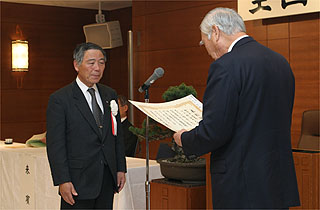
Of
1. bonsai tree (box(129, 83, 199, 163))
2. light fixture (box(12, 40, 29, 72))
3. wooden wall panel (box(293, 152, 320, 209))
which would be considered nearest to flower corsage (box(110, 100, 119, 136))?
bonsai tree (box(129, 83, 199, 163))

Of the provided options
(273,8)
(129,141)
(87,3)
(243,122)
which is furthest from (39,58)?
(243,122)

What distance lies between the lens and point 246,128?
80.7 inches

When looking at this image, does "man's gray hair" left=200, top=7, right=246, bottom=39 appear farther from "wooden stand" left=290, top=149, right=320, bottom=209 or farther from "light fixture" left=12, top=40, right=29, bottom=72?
"light fixture" left=12, top=40, right=29, bottom=72

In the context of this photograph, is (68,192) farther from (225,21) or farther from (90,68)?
(225,21)

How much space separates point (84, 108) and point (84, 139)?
0.56 feet

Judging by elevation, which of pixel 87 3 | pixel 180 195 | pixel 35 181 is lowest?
pixel 35 181

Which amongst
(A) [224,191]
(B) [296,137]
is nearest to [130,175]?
(A) [224,191]

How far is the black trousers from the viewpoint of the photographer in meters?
2.98

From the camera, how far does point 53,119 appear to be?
2924 millimetres

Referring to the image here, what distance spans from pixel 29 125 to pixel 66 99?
581 centimetres

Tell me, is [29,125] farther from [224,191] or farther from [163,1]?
[224,191]

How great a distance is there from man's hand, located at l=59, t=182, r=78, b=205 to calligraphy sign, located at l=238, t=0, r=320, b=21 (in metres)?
3.36

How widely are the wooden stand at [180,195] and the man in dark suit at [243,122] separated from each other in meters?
1.25

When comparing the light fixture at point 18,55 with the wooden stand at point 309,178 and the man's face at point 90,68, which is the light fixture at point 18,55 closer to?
the man's face at point 90,68
